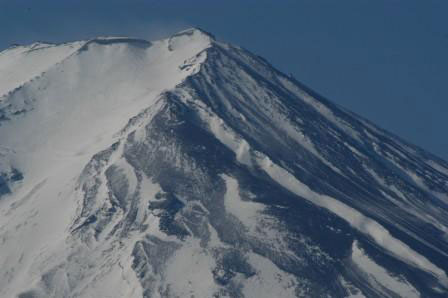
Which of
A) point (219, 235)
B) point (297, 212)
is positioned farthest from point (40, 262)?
point (297, 212)

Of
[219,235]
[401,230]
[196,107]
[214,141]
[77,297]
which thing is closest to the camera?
[77,297]

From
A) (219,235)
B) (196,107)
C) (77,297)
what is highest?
(196,107)

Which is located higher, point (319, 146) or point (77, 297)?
point (319, 146)

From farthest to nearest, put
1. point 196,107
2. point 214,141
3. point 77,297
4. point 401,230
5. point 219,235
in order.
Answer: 1. point 196,107
2. point 214,141
3. point 401,230
4. point 219,235
5. point 77,297

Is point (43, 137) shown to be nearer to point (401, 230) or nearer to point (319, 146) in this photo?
point (319, 146)

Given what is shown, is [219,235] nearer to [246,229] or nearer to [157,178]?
[246,229]

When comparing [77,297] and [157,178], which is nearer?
[77,297]
